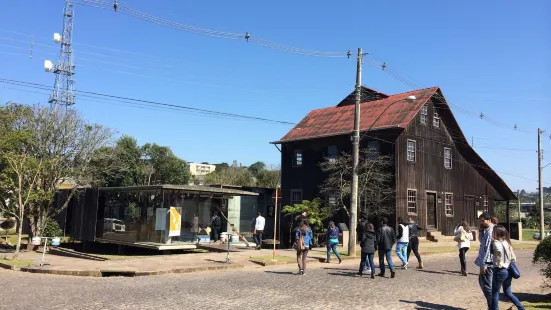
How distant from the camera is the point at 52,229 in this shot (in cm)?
2698

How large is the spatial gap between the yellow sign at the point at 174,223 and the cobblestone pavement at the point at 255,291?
6.52 meters

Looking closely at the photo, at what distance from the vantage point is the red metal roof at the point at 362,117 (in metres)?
30.4

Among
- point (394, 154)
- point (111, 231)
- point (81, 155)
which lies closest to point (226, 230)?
point (111, 231)

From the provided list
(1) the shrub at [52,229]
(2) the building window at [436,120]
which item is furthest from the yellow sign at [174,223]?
(2) the building window at [436,120]

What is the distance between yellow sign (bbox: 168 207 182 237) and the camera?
20217 mm

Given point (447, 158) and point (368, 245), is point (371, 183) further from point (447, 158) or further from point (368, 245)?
point (368, 245)

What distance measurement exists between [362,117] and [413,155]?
4.73 meters

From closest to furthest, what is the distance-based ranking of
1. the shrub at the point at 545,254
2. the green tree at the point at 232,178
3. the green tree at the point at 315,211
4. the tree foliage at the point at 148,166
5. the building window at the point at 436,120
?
the shrub at the point at 545,254 → the green tree at the point at 315,211 → the building window at the point at 436,120 → the tree foliage at the point at 148,166 → the green tree at the point at 232,178

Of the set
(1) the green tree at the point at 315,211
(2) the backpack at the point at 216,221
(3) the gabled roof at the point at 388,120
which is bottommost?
(2) the backpack at the point at 216,221

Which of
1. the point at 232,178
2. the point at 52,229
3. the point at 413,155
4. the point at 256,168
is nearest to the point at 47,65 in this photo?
the point at 52,229

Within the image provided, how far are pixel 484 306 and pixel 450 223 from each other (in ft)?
81.2

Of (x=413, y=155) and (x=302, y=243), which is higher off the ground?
(x=413, y=155)

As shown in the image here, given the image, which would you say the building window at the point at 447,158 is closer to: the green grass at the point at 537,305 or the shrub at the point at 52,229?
the green grass at the point at 537,305

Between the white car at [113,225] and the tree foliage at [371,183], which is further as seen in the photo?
the tree foliage at [371,183]
